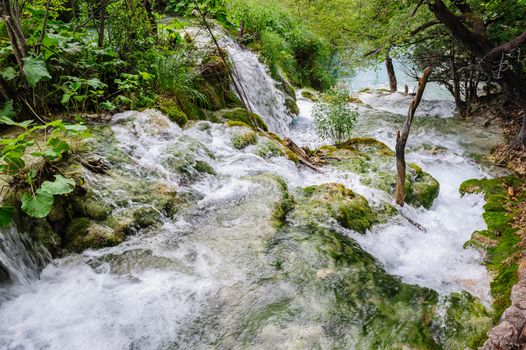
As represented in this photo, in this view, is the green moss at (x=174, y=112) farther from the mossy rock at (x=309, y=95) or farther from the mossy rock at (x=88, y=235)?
the mossy rock at (x=309, y=95)

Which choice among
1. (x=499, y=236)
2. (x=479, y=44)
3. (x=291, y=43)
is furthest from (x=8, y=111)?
(x=291, y=43)

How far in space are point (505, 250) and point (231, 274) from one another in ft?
9.82

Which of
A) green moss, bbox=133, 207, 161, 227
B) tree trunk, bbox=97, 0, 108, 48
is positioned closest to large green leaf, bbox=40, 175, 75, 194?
green moss, bbox=133, 207, 161, 227

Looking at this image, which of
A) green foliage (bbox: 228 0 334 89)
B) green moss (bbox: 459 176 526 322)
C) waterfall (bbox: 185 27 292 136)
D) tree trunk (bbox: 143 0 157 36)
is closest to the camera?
green moss (bbox: 459 176 526 322)

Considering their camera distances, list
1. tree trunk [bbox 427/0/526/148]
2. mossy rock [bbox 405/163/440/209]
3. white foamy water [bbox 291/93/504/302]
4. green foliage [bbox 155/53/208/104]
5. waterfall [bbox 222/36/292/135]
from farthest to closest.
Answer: waterfall [bbox 222/36/292/135], tree trunk [bbox 427/0/526/148], green foliage [bbox 155/53/208/104], mossy rock [bbox 405/163/440/209], white foamy water [bbox 291/93/504/302]

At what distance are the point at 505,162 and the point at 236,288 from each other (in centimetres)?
786

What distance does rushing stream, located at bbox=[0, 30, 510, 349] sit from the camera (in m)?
2.79

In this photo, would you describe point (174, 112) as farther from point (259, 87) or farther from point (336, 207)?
point (259, 87)

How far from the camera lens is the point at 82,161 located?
13.9 feet

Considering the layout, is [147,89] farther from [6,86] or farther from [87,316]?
[87,316]

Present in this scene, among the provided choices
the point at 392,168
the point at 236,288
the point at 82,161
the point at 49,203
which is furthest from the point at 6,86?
the point at 392,168

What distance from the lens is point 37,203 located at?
3111mm

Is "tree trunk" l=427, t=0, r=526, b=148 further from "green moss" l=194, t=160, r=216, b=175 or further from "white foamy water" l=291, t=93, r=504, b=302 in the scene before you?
"green moss" l=194, t=160, r=216, b=175

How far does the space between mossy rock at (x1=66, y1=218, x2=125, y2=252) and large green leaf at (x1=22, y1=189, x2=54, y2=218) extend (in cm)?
59
